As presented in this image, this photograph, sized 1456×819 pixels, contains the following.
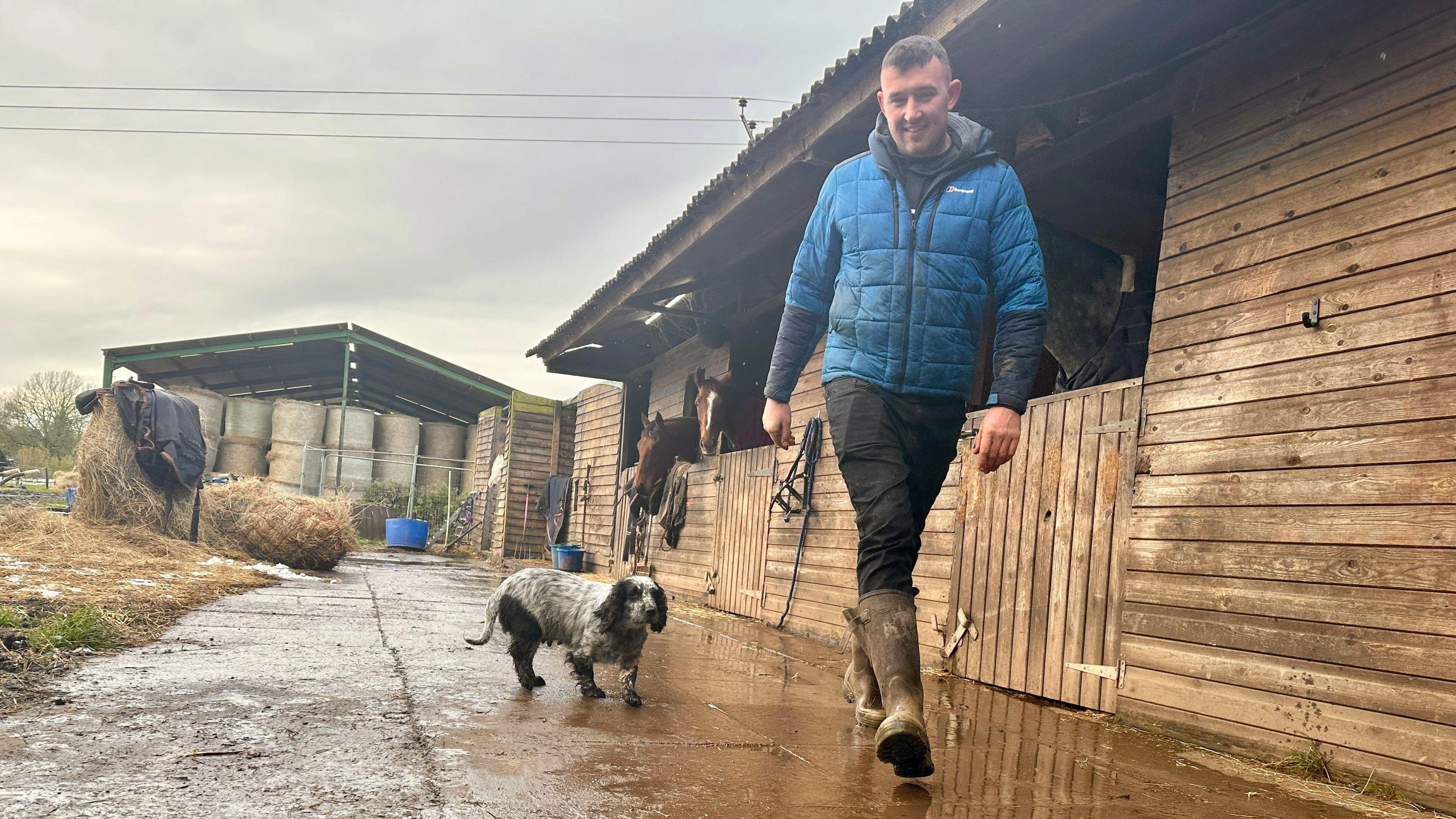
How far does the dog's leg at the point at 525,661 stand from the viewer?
3.91 meters

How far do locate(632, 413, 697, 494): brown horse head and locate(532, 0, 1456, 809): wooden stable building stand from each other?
17.8 feet

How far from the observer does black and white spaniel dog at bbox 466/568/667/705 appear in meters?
3.84

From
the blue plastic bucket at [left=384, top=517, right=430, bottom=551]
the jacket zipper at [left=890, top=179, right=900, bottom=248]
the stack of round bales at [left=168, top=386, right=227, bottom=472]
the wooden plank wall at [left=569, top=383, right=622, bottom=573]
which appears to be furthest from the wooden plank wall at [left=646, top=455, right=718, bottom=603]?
the stack of round bales at [left=168, top=386, right=227, bottom=472]

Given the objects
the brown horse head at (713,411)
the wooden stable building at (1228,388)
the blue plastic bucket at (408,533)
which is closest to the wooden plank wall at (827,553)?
the wooden stable building at (1228,388)

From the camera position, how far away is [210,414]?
25.8 m

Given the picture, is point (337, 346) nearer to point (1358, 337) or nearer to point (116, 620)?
point (116, 620)

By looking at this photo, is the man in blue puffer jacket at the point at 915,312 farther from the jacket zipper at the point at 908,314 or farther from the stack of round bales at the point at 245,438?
the stack of round bales at the point at 245,438

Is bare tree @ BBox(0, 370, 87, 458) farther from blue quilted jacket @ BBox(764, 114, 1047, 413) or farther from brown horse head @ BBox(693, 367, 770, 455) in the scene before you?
blue quilted jacket @ BBox(764, 114, 1047, 413)

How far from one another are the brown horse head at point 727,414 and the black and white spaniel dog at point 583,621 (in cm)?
597

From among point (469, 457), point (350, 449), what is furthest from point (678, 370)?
point (469, 457)

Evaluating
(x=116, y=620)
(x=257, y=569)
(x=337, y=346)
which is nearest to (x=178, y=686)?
(x=116, y=620)

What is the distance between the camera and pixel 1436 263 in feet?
10.6

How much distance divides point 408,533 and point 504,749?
1847 cm

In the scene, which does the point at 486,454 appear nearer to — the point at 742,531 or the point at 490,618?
the point at 742,531
